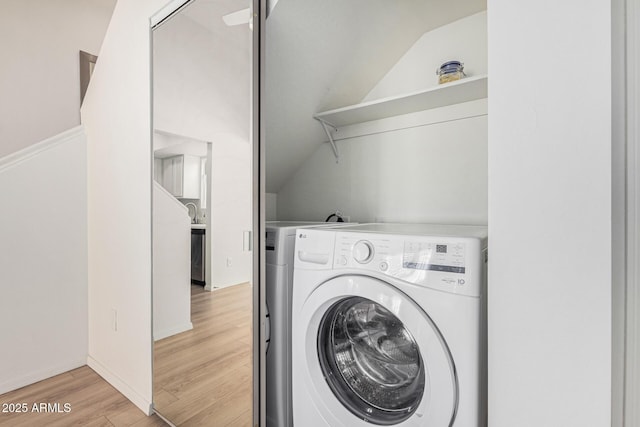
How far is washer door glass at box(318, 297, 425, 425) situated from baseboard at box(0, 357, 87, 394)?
192 centimetres

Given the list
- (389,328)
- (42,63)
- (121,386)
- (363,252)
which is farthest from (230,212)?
(42,63)

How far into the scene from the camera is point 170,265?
1467 mm

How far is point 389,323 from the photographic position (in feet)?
3.42

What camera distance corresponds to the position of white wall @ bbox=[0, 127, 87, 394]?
170 centimetres

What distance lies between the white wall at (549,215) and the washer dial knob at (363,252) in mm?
357

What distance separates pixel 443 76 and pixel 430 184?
577 millimetres

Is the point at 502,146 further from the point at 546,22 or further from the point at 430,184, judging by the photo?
the point at 430,184

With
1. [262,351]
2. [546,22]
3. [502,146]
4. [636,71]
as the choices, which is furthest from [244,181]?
[636,71]

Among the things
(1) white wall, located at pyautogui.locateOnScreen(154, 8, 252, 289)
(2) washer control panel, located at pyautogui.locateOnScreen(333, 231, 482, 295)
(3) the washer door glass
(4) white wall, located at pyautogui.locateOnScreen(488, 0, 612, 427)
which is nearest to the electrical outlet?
(1) white wall, located at pyautogui.locateOnScreen(154, 8, 252, 289)

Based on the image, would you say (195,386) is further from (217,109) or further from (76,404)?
(217,109)

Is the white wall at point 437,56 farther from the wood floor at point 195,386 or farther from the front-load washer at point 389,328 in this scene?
the wood floor at point 195,386

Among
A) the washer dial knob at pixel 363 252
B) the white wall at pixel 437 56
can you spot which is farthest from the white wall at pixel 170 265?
the white wall at pixel 437 56

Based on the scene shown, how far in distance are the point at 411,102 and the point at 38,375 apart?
279cm

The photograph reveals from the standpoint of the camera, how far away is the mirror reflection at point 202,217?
121cm
